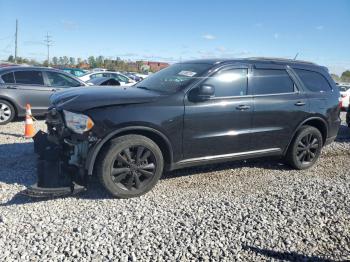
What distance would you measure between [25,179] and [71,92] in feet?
4.46

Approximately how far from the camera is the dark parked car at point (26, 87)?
364 inches

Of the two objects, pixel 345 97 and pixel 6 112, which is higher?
pixel 345 97

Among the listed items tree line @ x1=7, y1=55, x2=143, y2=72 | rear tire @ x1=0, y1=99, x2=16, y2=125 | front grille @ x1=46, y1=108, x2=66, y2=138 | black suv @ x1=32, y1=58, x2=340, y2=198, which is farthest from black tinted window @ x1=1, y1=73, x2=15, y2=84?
tree line @ x1=7, y1=55, x2=143, y2=72

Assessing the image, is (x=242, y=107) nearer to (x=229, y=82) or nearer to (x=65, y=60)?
(x=229, y=82)

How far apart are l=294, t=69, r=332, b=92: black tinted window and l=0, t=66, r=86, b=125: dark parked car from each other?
6264 millimetres

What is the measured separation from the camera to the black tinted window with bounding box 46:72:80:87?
10.1 meters

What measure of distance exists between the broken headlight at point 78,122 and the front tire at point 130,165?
1.11 feet

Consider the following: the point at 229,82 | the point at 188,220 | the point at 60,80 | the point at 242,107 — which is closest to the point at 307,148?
the point at 242,107

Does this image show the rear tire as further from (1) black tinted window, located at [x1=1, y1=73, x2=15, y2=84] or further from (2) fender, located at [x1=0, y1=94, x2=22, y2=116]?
(1) black tinted window, located at [x1=1, y1=73, x2=15, y2=84]

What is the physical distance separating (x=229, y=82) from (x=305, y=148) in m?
1.96

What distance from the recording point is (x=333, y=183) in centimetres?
555

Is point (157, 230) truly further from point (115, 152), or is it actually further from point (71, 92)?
point (71, 92)

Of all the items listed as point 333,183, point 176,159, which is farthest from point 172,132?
point 333,183

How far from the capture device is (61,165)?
4.46 metres
